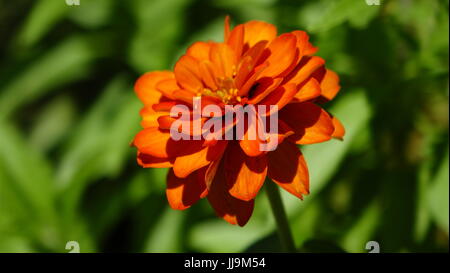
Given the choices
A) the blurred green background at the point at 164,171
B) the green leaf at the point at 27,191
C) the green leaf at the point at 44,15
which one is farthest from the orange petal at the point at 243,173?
the green leaf at the point at 44,15

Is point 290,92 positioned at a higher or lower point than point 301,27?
lower

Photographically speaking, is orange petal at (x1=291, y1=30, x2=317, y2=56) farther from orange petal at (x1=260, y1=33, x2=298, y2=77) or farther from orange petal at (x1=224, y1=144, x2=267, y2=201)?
orange petal at (x1=224, y1=144, x2=267, y2=201)

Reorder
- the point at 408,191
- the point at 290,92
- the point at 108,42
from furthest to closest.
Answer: the point at 108,42, the point at 408,191, the point at 290,92

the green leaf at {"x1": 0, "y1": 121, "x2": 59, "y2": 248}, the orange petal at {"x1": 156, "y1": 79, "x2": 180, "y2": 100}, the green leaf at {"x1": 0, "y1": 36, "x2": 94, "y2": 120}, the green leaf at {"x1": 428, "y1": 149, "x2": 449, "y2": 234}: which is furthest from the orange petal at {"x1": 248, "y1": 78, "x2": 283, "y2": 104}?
the green leaf at {"x1": 0, "y1": 36, "x2": 94, "y2": 120}

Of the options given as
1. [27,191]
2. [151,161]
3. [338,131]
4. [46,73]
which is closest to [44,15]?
[46,73]

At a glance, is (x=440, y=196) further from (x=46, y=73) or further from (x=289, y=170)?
(x=46, y=73)

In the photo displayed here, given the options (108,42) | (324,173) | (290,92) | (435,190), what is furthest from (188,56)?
(108,42)

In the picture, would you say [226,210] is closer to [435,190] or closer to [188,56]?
[188,56]
